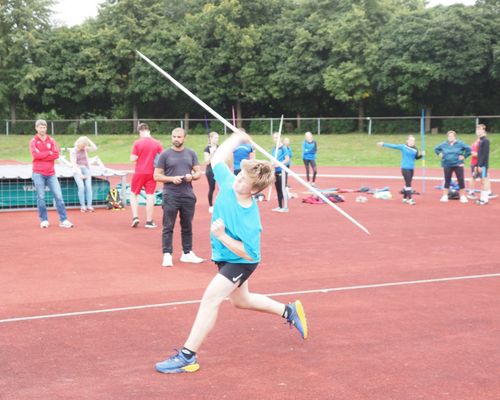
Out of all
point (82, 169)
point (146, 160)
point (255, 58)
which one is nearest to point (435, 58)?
point (255, 58)

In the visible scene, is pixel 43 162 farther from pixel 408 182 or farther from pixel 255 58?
pixel 255 58

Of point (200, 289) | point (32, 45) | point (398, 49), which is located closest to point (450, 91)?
point (398, 49)

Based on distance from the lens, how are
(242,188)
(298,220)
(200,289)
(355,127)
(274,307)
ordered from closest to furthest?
(242,188) → (274,307) → (200,289) → (298,220) → (355,127)

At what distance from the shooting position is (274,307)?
6102 millimetres

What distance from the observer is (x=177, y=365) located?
5.37m

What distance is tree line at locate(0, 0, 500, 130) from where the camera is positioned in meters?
41.7

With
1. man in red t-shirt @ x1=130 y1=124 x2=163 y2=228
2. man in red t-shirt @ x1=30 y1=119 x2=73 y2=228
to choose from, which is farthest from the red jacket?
man in red t-shirt @ x1=130 y1=124 x2=163 y2=228

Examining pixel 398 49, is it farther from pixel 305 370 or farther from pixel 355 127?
pixel 305 370

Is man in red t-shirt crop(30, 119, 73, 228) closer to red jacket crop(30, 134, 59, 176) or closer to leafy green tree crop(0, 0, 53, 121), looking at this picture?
red jacket crop(30, 134, 59, 176)

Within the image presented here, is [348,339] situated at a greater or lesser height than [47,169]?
lesser

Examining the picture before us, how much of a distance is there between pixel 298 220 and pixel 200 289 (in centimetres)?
646

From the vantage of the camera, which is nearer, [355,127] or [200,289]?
[200,289]

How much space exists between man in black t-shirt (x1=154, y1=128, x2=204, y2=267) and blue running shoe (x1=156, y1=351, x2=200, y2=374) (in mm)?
4079

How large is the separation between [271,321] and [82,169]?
32.0 ft
